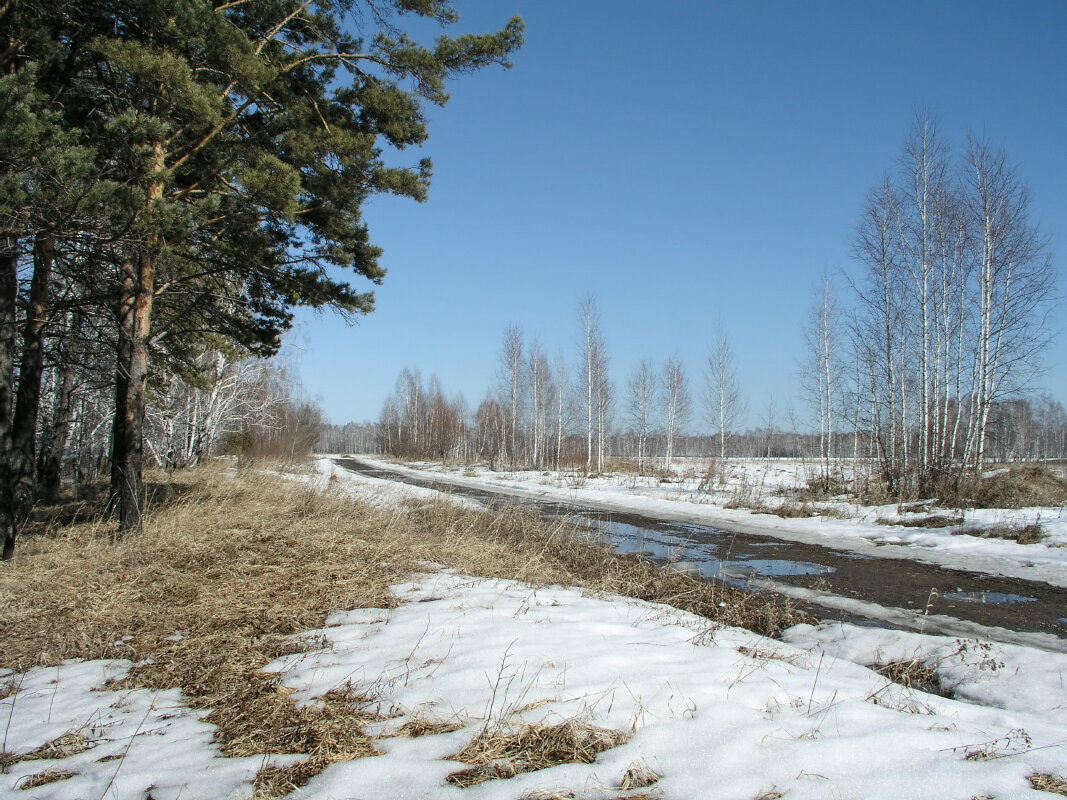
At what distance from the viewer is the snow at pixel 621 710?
2059 mm

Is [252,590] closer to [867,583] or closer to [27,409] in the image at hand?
[27,409]

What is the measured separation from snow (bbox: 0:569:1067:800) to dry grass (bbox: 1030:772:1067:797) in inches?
1.8

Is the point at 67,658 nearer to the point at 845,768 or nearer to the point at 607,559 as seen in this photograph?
the point at 845,768

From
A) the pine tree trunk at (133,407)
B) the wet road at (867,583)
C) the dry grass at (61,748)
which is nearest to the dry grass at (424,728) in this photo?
the dry grass at (61,748)

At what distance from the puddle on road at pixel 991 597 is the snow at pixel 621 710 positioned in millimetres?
2146

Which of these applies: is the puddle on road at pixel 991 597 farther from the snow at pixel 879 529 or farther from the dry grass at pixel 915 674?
the dry grass at pixel 915 674

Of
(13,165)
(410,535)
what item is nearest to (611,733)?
(410,535)

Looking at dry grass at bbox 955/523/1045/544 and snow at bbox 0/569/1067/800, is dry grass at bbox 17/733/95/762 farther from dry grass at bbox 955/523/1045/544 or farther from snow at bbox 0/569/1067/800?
dry grass at bbox 955/523/1045/544

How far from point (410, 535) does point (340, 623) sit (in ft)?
11.9

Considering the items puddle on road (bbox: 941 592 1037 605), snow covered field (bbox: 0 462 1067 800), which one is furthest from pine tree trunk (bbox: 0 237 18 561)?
puddle on road (bbox: 941 592 1037 605)

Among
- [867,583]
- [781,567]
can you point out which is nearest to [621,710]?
[867,583]

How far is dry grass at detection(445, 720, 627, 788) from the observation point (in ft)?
7.01

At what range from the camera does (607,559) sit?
7.29m

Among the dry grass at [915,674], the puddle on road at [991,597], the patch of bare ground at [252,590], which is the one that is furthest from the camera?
the puddle on road at [991,597]
